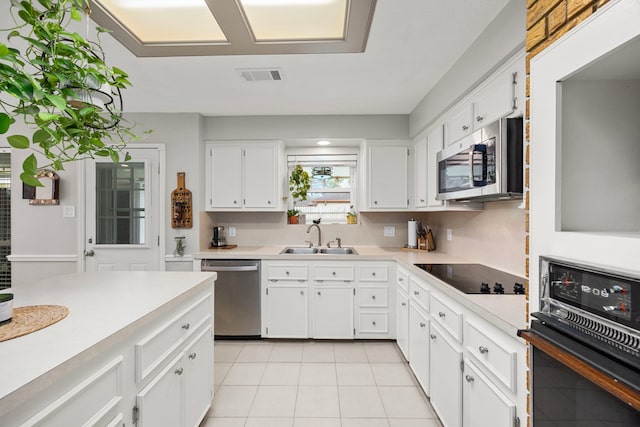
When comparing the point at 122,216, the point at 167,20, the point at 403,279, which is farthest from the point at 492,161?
the point at 122,216

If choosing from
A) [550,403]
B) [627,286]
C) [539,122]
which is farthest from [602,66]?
[550,403]

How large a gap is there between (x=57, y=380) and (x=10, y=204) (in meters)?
3.84

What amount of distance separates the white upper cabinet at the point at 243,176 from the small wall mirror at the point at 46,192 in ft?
5.14

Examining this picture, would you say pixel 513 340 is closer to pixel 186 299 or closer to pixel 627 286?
pixel 627 286

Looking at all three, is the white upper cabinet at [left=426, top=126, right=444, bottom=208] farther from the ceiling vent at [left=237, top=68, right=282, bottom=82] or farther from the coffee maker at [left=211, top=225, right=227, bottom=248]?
the coffee maker at [left=211, top=225, right=227, bottom=248]

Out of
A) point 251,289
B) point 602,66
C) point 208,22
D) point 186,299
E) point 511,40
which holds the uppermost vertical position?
point 208,22

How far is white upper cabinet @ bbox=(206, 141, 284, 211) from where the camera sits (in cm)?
352

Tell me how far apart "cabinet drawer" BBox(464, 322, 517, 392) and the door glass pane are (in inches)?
126

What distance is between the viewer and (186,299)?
1.66 m

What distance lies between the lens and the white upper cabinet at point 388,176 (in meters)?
3.48

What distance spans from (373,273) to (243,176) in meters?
1.74

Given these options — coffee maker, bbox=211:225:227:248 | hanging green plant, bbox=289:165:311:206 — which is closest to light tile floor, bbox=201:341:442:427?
coffee maker, bbox=211:225:227:248

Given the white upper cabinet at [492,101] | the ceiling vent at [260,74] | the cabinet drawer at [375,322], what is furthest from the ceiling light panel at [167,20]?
the cabinet drawer at [375,322]

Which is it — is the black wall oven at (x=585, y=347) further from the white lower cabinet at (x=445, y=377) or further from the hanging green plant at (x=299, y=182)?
the hanging green plant at (x=299, y=182)
